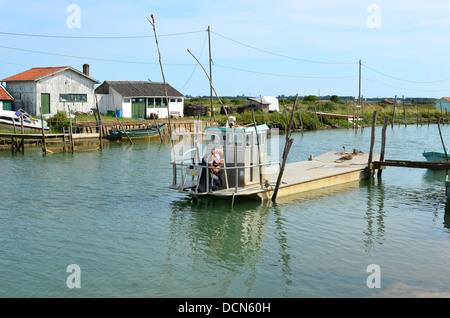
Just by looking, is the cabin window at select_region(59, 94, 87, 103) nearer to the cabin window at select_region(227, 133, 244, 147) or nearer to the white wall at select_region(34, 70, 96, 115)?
the white wall at select_region(34, 70, 96, 115)

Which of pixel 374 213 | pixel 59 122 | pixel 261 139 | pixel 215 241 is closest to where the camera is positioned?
pixel 215 241

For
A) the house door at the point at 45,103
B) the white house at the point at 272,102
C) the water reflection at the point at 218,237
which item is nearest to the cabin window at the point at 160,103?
the house door at the point at 45,103

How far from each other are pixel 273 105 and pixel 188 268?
62.7 m

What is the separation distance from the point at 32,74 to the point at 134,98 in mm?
11356

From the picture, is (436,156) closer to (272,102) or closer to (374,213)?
(374,213)

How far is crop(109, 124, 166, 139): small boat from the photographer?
4726 centimetres

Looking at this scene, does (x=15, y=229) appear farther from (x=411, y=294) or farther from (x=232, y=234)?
(x=411, y=294)

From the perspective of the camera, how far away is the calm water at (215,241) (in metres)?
12.0


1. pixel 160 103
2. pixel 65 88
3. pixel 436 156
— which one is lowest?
pixel 436 156

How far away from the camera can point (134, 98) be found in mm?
56031

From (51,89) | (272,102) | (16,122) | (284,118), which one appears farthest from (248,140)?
(272,102)

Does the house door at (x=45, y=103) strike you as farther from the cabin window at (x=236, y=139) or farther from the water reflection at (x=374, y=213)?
the cabin window at (x=236, y=139)

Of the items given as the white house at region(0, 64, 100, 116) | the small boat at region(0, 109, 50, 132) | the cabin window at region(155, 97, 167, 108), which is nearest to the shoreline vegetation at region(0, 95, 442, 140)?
the small boat at region(0, 109, 50, 132)
